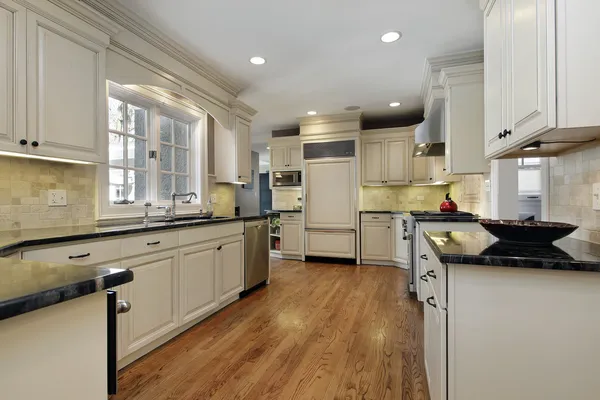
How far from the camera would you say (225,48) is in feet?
9.16

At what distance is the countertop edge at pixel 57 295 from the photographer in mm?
439

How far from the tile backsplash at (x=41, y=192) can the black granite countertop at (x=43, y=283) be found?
1467 millimetres

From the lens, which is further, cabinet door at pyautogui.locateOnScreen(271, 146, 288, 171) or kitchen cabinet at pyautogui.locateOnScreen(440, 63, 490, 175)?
cabinet door at pyautogui.locateOnScreen(271, 146, 288, 171)

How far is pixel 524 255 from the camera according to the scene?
108 cm

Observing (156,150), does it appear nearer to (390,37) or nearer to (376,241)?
(390,37)

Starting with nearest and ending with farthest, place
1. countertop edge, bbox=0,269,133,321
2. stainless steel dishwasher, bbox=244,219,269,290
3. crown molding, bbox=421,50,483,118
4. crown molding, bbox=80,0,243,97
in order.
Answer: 1. countertop edge, bbox=0,269,133,321
2. crown molding, bbox=80,0,243,97
3. crown molding, bbox=421,50,483,118
4. stainless steel dishwasher, bbox=244,219,269,290

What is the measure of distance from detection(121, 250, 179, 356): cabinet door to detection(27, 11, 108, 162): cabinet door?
79 centimetres

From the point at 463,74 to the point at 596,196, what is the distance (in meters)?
1.85

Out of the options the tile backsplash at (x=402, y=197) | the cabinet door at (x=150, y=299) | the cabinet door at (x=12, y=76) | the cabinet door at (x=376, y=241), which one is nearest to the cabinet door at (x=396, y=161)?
the tile backsplash at (x=402, y=197)

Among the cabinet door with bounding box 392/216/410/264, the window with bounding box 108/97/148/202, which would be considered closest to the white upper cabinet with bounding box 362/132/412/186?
the cabinet door with bounding box 392/216/410/264

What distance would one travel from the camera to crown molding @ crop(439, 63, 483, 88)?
8.95ft

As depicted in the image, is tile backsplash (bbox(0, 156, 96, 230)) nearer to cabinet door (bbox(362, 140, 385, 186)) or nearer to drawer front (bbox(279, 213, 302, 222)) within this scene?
drawer front (bbox(279, 213, 302, 222))

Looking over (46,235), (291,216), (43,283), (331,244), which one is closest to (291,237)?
(291,216)

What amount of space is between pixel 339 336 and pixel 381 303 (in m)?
0.89
